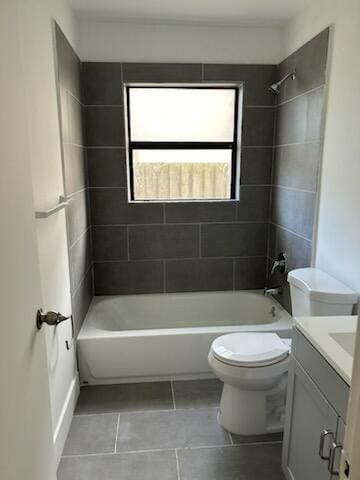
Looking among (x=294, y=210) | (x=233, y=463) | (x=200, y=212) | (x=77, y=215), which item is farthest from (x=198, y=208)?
(x=233, y=463)

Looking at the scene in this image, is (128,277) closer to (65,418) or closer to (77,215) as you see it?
(77,215)

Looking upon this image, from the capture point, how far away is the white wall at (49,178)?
1581mm

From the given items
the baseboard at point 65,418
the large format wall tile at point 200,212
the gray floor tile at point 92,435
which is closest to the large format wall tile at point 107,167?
the large format wall tile at point 200,212

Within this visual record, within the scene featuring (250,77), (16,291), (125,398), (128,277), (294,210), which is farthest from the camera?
(128,277)

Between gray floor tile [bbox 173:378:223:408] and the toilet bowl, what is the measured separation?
17 cm

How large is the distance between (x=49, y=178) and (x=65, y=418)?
4.35 feet

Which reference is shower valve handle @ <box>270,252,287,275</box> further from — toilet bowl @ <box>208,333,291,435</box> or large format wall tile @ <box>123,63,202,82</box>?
large format wall tile @ <box>123,63,202,82</box>

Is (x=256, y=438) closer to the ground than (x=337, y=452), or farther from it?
closer to the ground

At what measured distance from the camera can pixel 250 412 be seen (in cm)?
202

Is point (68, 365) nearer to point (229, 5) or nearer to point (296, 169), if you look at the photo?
point (296, 169)

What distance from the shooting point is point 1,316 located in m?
0.86

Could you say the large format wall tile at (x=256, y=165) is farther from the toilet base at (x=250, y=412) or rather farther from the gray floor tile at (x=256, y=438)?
the gray floor tile at (x=256, y=438)

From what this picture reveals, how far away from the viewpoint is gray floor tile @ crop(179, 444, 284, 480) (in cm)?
176

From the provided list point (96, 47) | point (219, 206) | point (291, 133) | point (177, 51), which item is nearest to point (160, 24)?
point (177, 51)
